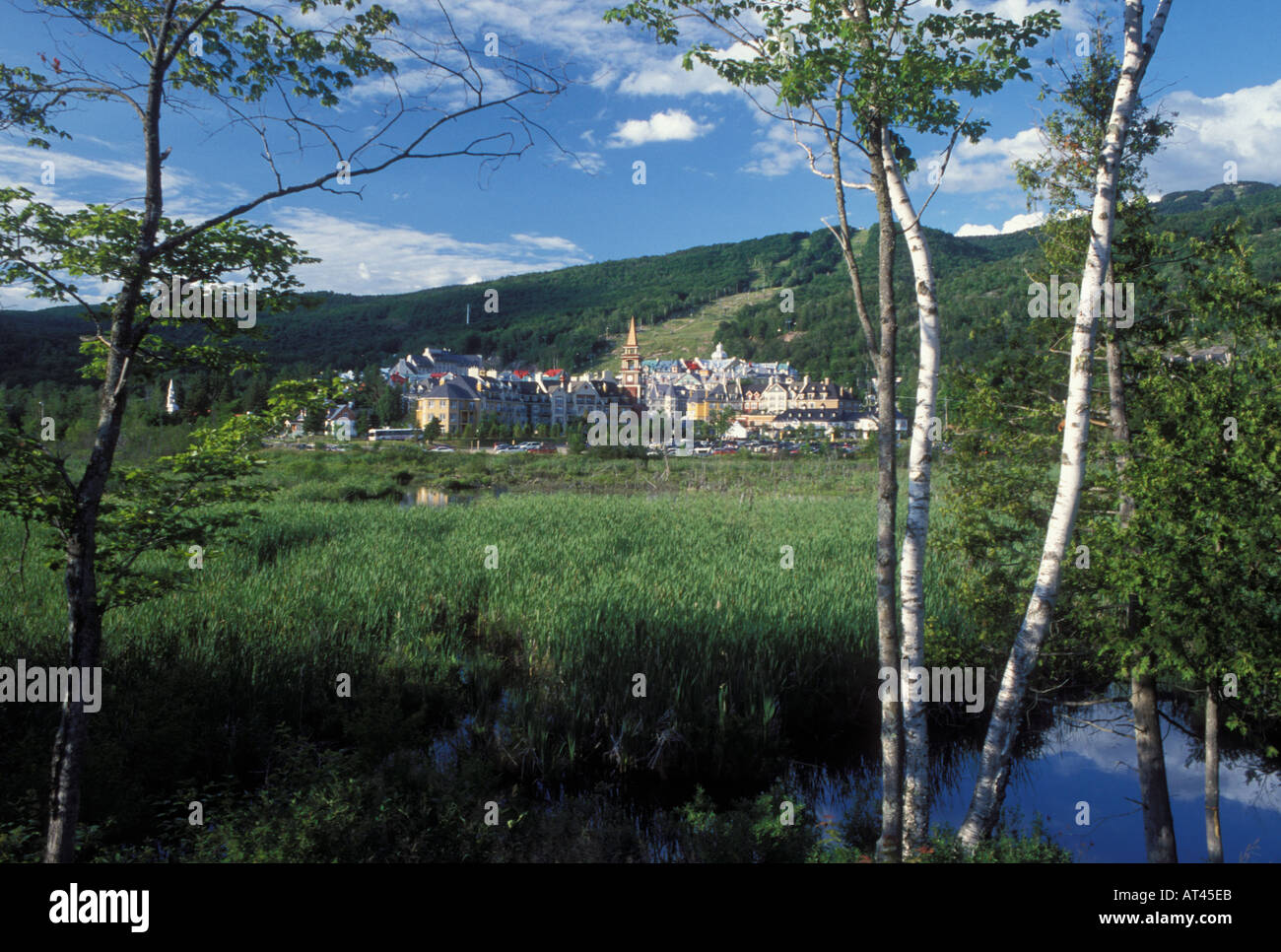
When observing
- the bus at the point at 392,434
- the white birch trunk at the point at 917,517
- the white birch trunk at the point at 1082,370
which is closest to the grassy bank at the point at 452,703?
the white birch trunk at the point at 917,517

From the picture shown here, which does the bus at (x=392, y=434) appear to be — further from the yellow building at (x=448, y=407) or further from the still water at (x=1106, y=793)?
the still water at (x=1106, y=793)

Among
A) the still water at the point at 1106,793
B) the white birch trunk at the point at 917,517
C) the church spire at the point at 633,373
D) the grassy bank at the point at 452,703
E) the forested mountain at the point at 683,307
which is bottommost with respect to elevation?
the still water at the point at 1106,793

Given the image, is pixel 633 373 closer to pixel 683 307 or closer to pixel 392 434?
pixel 392 434

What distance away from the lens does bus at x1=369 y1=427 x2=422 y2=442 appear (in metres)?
61.2

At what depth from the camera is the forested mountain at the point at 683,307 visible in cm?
5488

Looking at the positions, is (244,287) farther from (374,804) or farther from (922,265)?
(922,265)

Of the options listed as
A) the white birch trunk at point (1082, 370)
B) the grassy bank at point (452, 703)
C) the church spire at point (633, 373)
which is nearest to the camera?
the white birch trunk at point (1082, 370)

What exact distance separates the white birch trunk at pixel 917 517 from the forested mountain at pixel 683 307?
13636 mm

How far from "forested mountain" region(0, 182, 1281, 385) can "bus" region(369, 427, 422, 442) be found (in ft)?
24.7

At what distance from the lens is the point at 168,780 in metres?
5.75

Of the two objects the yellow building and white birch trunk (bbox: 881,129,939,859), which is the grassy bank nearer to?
white birch trunk (bbox: 881,129,939,859)

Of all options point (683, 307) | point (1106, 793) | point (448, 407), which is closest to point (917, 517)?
point (1106, 793)

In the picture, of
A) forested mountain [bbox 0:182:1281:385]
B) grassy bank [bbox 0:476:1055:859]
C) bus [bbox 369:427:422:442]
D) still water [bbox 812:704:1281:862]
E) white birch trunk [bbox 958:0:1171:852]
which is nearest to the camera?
white birch trunk [bbox 958:0:1171:852]

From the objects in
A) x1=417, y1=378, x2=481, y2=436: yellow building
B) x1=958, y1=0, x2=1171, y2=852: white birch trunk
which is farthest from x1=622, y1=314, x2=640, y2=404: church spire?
x1=958, y1=0, x2=1171, y2=852: white birch trunk
